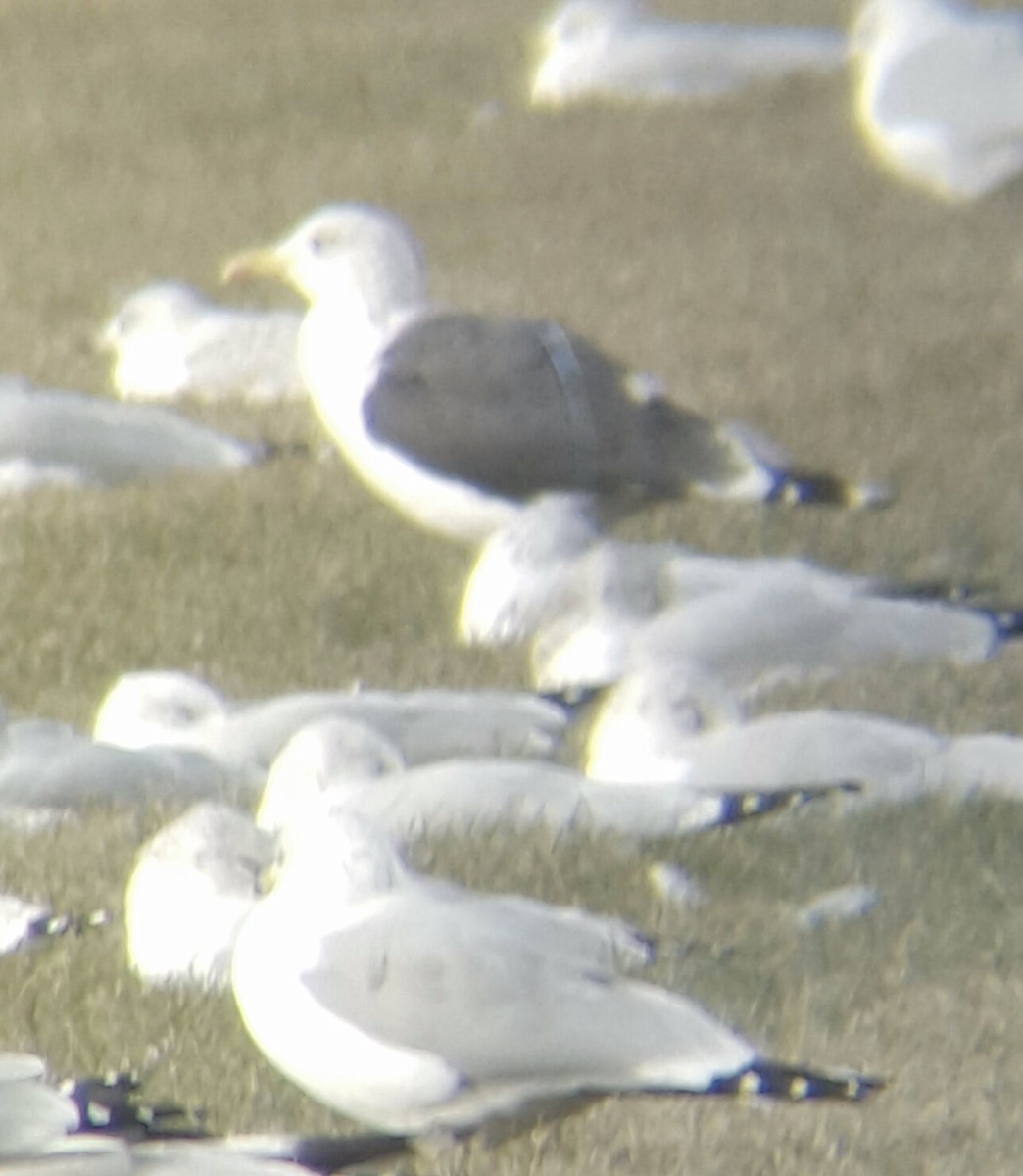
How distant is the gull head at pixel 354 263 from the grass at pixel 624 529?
0.41m

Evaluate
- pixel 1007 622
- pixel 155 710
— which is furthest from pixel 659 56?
pixel 155 710

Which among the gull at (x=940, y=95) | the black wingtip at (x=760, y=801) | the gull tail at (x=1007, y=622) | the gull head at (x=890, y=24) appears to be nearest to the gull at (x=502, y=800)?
the black wingtip at (x=760, y=801)

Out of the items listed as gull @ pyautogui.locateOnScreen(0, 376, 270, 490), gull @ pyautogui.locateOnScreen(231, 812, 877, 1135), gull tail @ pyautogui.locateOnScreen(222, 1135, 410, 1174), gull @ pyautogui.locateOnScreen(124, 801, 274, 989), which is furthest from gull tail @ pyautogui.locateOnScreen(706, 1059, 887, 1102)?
gull @ pyautogui.locateOnScreen(0, 376, 270, 490)

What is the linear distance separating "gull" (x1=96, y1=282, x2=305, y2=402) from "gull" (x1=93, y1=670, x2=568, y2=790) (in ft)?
7.75

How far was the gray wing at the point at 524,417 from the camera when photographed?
15.6ft

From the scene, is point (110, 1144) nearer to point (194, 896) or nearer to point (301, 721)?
point (194, 896)

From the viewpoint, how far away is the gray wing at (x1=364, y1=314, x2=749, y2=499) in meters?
4.75

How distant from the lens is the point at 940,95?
25.1 feet

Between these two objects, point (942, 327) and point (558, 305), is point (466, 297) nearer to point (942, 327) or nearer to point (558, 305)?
point (558, 305)

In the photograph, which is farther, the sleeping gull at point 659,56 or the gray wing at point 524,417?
the sleeping gull at point 659,56

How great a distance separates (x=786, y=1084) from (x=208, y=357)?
414cm

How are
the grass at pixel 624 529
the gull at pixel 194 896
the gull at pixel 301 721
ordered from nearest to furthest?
the grass at pixel 624 529
the gull at pixel 194 896
the gull at pixel 301 721

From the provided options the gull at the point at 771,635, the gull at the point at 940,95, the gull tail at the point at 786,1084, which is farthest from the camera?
the gull at the point at 940,95

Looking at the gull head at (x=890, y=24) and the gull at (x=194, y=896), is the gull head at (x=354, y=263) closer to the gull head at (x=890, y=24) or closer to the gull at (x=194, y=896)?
the gull at (x=194, y=896)
